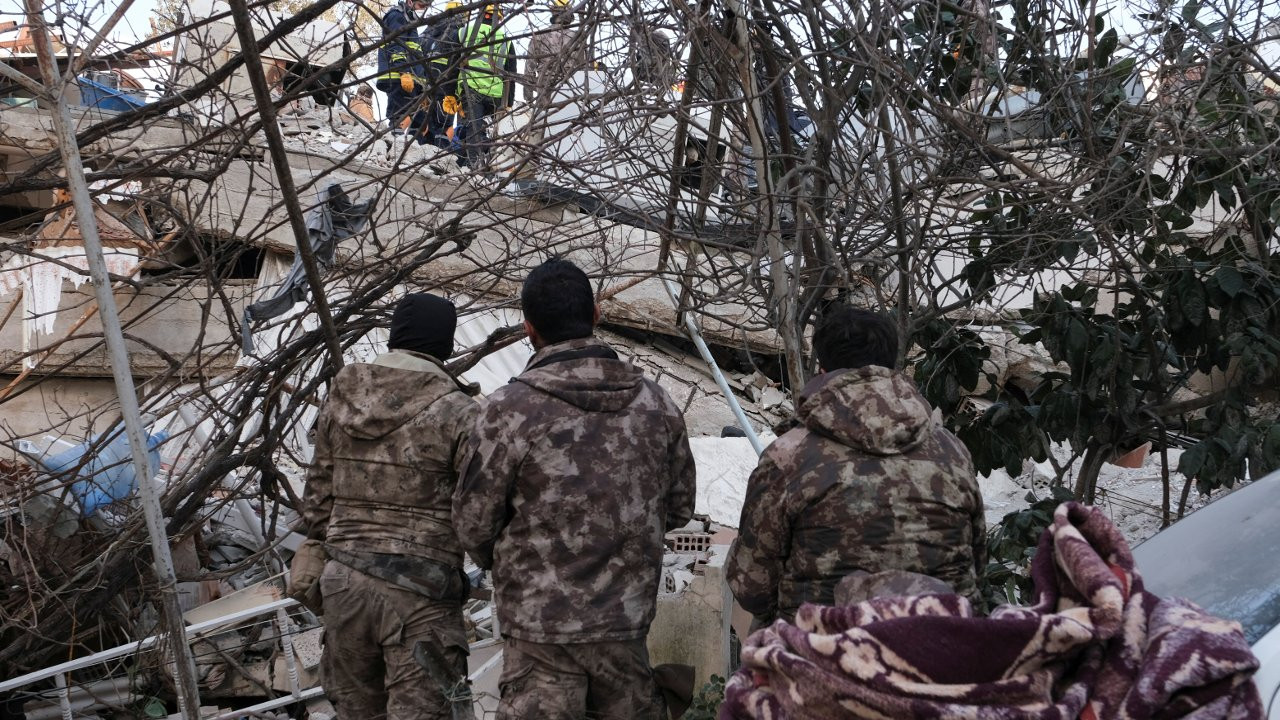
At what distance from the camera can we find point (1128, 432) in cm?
465

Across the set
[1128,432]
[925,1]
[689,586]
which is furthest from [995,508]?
[925,1]

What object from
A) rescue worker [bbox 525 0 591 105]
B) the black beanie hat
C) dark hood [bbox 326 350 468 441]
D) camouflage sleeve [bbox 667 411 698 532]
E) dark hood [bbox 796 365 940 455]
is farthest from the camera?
rescue worker [bbox 525 0 591 105]

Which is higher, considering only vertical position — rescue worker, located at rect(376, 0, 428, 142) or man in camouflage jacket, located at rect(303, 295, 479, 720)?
rescue worker, located at rect(376, 0, 428, 142)

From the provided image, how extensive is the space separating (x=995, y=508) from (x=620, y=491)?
18.2 ft

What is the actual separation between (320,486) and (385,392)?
0.48 m

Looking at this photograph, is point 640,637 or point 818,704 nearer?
point 818,704

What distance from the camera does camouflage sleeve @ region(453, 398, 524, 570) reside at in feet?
10.4

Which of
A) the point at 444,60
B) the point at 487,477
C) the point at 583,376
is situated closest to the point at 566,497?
the point at 487,477

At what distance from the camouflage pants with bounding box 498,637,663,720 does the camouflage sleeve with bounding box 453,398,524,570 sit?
36cm

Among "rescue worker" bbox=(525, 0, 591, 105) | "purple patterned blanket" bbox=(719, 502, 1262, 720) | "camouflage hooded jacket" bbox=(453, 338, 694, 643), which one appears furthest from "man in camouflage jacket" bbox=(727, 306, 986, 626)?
"rescue worker" bbox=(525, 0, 591, 105)

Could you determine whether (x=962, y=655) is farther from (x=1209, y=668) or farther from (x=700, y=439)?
(x=700, y=439)

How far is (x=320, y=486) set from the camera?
380 cm

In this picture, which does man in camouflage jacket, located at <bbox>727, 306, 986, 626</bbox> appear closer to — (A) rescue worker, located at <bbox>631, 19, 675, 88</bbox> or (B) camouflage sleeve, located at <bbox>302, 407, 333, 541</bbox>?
(A) rescue worker, located at <bbox>631, 19, 675, 88</bbox>

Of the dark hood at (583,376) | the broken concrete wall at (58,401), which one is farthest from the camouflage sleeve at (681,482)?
the broken concrete wall at (58,401)
